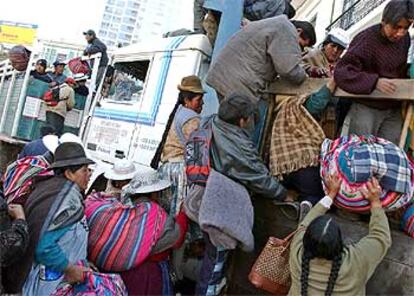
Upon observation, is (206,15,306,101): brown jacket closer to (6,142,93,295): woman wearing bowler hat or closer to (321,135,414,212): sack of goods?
(321,135,414,212): sack of goods

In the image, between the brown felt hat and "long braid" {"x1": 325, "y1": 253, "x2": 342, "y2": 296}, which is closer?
"long braid" {"x1": 325, "y1": 253, "x2": 342, "y2": 296}

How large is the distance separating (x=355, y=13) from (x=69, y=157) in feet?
27.5

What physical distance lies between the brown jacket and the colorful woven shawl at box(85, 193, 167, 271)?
1031mm

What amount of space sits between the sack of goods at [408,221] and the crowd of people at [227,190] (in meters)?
0.11

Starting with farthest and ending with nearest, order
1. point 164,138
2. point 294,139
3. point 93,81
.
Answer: point 93,81, point 164,138, point 294,139

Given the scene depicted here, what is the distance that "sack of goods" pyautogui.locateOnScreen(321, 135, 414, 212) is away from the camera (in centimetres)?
265

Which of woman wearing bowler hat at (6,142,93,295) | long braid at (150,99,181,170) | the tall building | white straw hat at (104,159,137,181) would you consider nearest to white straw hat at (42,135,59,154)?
white straw hat at (104,159,137,181)

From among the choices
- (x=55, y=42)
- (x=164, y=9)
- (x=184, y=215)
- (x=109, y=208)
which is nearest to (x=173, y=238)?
(x=184, y=215)

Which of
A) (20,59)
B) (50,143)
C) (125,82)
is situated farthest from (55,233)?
(20,59)

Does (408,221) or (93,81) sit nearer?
(408,221)

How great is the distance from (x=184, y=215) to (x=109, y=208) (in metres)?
0.50

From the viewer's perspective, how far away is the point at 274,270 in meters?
2.73

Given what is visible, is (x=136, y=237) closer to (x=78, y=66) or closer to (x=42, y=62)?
(x=78, y=66)

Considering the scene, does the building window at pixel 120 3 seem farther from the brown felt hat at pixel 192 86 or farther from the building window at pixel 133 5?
the brown felt hat at pixel 192 86
